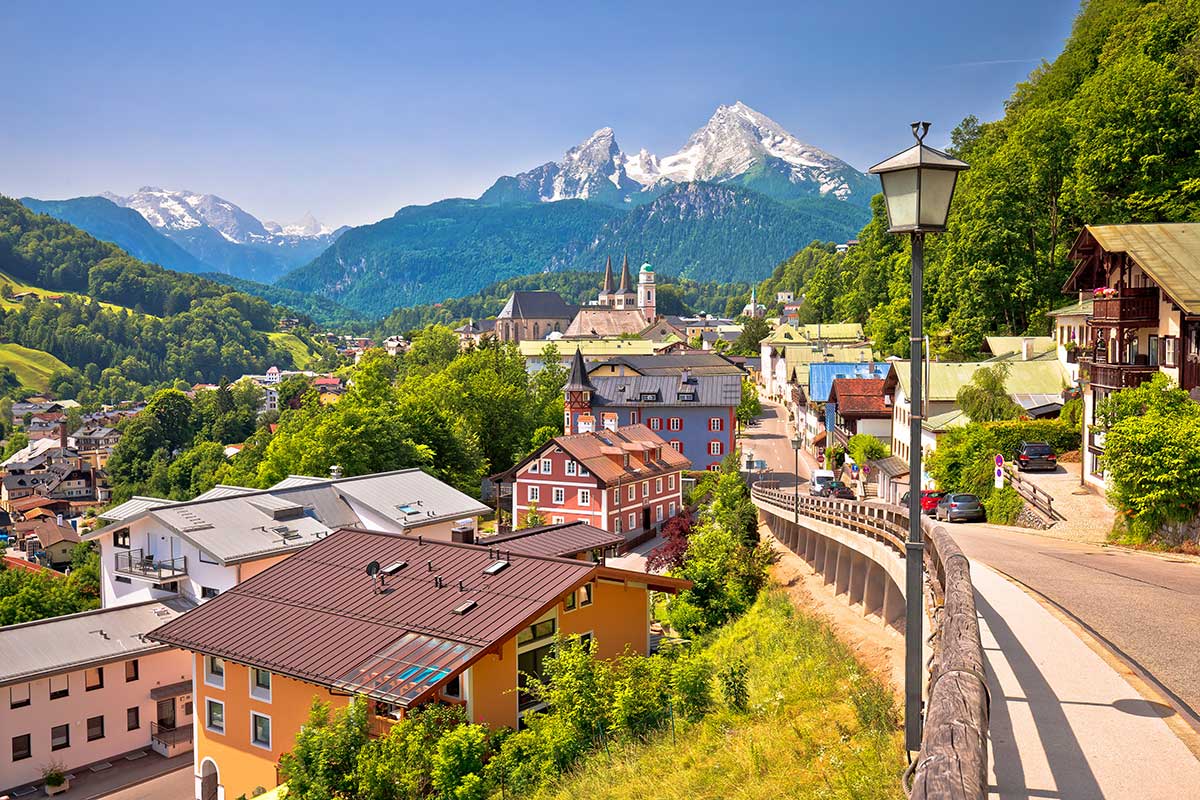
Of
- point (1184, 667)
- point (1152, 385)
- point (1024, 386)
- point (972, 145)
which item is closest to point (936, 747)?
point (1184, 667)

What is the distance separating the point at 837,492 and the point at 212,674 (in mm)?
32103

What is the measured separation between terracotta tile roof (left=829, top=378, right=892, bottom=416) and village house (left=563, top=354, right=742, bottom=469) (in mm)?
14782

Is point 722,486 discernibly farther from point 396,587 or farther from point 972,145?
point 972,145

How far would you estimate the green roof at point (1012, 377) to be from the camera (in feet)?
141

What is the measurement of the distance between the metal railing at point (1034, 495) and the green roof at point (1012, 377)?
36.3 ft

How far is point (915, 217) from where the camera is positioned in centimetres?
758

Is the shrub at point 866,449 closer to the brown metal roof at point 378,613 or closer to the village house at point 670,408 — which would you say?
the village house at point 670,408

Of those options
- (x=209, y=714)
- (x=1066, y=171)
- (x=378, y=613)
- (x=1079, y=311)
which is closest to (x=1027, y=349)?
(x=1079, y=311)

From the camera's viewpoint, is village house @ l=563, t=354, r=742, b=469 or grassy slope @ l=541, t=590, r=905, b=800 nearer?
grassy slope @ l=541, t=590, r=905, b=800

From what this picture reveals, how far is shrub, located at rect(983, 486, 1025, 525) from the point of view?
2922 cm

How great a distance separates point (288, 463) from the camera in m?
61.6

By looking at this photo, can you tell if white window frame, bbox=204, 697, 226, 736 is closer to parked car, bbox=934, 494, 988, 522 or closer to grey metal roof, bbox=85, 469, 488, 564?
grey metal roof, bbox=85, 469, 488, 564

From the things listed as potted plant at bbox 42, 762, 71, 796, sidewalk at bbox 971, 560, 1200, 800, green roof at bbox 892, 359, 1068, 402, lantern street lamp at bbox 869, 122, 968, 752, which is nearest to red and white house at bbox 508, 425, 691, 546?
green roof at bbox 892, 359, 1068, 402

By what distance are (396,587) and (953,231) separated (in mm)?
49420
